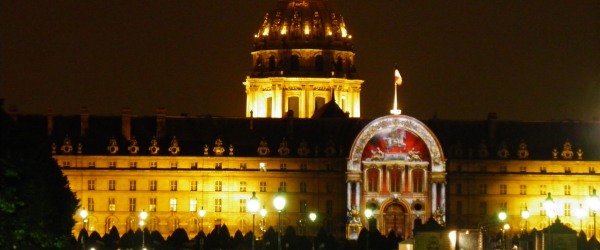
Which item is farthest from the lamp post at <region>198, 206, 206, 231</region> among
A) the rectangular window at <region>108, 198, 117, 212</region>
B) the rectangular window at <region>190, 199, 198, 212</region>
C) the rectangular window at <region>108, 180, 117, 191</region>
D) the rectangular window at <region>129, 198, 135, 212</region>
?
the rectangular window at <region>108, 180, 117, 191</region>

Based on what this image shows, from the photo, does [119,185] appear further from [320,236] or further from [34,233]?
[34,233]

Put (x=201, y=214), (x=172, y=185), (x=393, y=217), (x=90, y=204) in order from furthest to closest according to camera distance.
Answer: (x=172, y=185)
(x=393, y=217)
(x=90, y=204)
(x=201, y=214)

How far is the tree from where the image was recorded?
110 meters

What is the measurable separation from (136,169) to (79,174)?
412 cm

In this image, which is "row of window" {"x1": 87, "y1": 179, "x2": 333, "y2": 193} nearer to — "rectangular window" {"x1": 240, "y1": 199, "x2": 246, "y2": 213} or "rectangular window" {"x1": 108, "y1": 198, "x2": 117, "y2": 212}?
"rectangular window" {"x1": 240, "y1": 199, "x2": 246, "y2": 213}

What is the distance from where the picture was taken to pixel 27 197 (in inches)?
4437

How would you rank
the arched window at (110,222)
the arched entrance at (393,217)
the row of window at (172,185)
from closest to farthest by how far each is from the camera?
1. the arched window at (110,222)
2. the row of window at (172,185)
3. the arched entrance at (393,217)

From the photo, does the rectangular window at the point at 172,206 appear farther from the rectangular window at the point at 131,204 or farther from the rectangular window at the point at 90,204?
the rectangular window at the point at 90,204

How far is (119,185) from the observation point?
198750mm

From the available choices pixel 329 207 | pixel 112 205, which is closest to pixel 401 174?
pixel 329 207

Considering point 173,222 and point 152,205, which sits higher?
point 152,205

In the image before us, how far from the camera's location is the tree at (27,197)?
109812mm

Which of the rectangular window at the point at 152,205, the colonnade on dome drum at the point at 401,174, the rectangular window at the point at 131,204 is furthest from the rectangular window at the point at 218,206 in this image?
the colonnade on dome drum at the point at 401,174

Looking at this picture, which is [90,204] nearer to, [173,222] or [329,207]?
[173,222]
